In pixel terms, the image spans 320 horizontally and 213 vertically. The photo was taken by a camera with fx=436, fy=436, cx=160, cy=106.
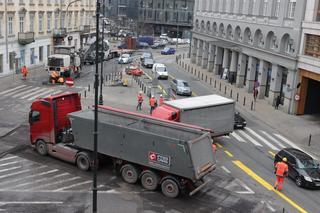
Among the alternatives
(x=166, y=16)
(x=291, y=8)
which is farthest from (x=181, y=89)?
(x=166, y=16)

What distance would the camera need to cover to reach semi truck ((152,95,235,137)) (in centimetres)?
2645

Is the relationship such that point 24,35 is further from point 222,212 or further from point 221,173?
point 222,212

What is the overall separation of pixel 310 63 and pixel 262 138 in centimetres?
995

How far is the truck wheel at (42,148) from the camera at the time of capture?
2364 cm

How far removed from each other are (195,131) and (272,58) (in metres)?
26.8

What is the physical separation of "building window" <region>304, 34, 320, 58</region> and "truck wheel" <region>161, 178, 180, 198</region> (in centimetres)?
2361

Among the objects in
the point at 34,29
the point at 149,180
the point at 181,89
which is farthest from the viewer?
the point at 34,29

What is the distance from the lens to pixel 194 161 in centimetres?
1841

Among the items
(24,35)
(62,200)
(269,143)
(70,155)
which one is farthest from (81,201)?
(24,35)

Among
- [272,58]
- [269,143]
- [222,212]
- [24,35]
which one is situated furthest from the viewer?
[24,35]

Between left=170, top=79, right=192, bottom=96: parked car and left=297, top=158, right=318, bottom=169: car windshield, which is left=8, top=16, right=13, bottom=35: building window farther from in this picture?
left=297, top=158, right=318, bottom=169: car windshield

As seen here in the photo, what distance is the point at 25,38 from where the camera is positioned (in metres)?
53.5

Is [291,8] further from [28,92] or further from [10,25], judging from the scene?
[10,25]

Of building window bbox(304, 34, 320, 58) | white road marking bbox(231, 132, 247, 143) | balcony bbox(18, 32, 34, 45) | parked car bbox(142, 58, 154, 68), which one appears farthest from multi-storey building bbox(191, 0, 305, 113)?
balcony bbox(18, 32, 34, 45)
